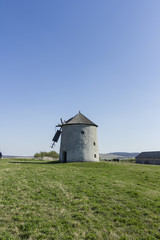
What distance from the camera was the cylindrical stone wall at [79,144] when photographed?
28.5 m

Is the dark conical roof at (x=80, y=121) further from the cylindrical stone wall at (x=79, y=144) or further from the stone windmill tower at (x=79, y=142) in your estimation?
the cylindrical stone wall at (x=79, y=144)

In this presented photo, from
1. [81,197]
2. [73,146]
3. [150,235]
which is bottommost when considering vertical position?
[150,235]

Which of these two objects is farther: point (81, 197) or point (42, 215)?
point (81, 197)

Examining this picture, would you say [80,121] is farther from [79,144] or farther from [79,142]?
[79,144]

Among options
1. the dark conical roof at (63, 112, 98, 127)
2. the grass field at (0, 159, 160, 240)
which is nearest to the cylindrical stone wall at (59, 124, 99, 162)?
the dark conical roof at (63, 112, 98, 127)

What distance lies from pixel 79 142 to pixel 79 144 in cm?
38

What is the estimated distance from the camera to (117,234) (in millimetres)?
6391

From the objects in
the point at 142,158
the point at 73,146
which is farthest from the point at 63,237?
the point at 142,158

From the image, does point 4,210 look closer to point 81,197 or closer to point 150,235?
point 81,197

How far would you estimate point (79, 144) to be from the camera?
94.3 feet

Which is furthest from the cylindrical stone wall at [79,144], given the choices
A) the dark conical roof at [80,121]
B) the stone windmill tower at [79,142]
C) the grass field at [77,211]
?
the grass field at [77,211]

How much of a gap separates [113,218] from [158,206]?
317 cm

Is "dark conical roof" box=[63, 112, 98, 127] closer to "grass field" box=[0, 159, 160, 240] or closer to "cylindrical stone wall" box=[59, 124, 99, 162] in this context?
"cylindrical stone wall" box=[59, 124, 99, 162]

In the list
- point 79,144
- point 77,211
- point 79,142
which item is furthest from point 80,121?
point 77,211
